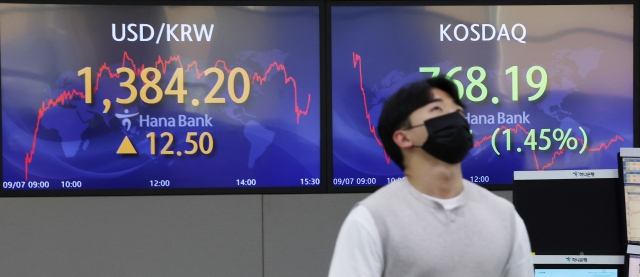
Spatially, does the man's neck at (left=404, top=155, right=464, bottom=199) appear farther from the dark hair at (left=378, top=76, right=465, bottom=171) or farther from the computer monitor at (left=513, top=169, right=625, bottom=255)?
the computer monitor at (left=513, top=169, right=625, bottom=255)

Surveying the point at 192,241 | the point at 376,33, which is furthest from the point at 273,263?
the point at 376,33

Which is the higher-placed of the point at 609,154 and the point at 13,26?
the point at 13,26

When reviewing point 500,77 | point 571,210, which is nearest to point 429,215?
point 571,210

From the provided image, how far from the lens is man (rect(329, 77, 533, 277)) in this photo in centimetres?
131

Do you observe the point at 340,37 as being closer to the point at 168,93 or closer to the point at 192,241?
the point at 168,93

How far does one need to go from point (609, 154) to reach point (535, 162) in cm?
38

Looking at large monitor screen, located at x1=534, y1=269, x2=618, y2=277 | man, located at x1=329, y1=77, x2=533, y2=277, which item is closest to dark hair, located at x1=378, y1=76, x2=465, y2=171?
man, located at x1=329, y1=77, x2=533, y2=277

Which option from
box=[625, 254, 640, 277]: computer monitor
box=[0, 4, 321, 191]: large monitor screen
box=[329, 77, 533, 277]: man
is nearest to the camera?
box=[329, 77, 533, 277]: man

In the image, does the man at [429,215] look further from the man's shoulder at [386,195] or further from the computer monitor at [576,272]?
the computer monitor at [576,272]

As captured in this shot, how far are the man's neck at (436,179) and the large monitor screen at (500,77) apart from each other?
1.97m

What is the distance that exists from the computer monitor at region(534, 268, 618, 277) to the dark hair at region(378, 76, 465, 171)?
1.27 meters

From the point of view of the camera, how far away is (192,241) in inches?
132

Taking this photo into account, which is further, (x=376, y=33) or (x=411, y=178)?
(x=376, y=33)

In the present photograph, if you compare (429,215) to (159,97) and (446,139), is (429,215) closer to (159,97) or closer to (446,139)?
(446,139)
